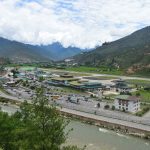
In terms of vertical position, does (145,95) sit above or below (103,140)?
above

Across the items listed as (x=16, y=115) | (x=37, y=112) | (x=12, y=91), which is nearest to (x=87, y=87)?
(x=12, y=91)

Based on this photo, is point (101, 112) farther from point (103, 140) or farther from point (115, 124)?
point (103, 140)

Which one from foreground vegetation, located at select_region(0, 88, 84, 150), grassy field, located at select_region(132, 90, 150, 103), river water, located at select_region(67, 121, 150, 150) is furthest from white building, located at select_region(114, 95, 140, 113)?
foreground vegetation, located at select_region(0, 88, 84, 150)

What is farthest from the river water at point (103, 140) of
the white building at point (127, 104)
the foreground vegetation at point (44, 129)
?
the foreground vegetation at point (44, 129)

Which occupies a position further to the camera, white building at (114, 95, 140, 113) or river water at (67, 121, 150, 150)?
white building at (114, 95, 140, 113)

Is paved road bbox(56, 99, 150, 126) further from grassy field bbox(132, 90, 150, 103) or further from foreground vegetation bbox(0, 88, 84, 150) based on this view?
foreground vegetation bbox(0, 88, 84, 150)

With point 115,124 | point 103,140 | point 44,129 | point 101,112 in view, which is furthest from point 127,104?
point 44,129
